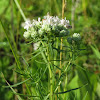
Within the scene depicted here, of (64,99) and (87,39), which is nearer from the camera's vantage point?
(64,99)

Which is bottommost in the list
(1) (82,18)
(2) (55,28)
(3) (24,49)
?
(2) (55,28)

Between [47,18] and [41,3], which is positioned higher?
[41,3]

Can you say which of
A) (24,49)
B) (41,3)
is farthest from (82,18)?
(24,49)

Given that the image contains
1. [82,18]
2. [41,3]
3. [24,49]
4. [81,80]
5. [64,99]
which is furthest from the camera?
[41,3]

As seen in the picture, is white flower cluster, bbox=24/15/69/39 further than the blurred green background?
No

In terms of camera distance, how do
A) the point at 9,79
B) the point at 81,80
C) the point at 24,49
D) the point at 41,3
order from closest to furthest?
the point at 81,80 → the point at 9,79 → the point at 24,49 → the point at 41,3

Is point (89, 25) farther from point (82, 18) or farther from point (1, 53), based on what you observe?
point (1, 53)

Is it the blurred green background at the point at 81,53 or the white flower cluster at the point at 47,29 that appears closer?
the white flower cluster at the point at 47,29

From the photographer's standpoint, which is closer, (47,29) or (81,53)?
(47,29)
